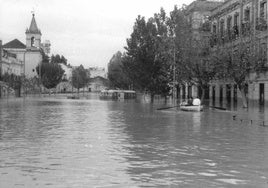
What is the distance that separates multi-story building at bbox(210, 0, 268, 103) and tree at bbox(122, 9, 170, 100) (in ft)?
22.0

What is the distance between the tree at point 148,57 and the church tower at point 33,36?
84663mm

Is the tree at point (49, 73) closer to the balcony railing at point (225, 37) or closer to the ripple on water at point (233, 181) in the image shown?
the balcony railing at point (225, 37)

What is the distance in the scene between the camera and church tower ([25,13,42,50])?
142375mm

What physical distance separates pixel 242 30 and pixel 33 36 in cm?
10919

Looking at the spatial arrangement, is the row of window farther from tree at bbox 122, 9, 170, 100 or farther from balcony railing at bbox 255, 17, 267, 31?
tree at bbox 122, 9, 170, 100

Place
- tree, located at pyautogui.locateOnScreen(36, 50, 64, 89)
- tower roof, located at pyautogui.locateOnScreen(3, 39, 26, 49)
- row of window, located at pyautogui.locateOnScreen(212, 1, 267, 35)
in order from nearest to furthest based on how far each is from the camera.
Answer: row of window, located at pyautogui.locateOnScreen(212, 1, 267, 35)
tree, located at pyautogui.locateOnScreen(36, 50, 64, 89)
tower roof, located at pyautogui.locateOnScreen(3, 39, 26, 49)

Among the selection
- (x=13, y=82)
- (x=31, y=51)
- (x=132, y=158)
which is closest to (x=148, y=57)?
(x=13, y=82)

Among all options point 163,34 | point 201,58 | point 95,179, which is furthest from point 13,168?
point 163,34

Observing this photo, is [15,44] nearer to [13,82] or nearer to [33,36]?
[33,36]

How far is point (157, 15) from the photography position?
58.4m

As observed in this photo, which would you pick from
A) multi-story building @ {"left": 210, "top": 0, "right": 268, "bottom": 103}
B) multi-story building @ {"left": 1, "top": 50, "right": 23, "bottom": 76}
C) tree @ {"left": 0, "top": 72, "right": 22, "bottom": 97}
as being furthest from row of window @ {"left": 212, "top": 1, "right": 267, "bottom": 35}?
multi-story building @ {"left": 1, "top": 50, "right": 23, "bottom": 76}

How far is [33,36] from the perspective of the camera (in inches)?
5719

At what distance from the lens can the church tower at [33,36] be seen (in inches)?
5605

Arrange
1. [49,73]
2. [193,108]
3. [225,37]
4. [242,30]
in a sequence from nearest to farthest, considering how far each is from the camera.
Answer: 1. [193,108]
2. [242,30]
3. [225,37]
4. [49,73]
